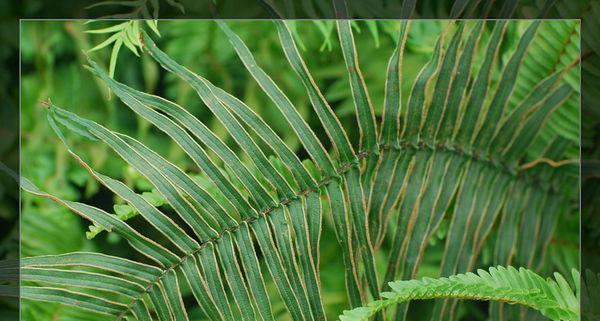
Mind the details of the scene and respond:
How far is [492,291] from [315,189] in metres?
0.25

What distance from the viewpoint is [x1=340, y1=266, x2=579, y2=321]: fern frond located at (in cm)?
82

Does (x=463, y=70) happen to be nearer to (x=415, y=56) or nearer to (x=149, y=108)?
(x=415, y=56)

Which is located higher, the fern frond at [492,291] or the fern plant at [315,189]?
the fern plant at [315,189]

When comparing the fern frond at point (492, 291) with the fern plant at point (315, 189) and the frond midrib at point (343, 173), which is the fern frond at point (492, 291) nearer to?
the fern plant at point (315, 189)

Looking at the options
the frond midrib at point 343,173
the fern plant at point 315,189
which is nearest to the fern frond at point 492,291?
the fern plant at point 315,189

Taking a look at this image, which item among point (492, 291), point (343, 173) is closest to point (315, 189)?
point (343, 173)

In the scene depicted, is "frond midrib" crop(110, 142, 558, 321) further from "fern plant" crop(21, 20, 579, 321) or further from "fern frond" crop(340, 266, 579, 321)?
"fern frond" crop(340, 266, 579, 321)

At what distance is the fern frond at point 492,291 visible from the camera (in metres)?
0.82

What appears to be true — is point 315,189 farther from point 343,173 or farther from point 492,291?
point 492,291

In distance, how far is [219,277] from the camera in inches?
34.3

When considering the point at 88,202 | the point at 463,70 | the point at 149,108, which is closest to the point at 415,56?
the point at 463,70

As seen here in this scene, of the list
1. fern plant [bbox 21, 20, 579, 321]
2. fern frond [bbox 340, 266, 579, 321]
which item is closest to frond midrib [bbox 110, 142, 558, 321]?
fern plant [bbox 21, 20, 579, 321]

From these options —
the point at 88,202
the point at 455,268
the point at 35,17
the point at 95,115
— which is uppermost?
the point at 35,17

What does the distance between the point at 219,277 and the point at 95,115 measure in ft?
0.84
